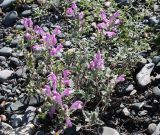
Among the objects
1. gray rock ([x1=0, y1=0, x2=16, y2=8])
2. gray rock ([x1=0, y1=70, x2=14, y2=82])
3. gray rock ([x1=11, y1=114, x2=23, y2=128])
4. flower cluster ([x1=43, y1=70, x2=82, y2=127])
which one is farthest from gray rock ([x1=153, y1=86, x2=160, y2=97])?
gray rock ([x1=0, y1=0, x2=16, y2=8])

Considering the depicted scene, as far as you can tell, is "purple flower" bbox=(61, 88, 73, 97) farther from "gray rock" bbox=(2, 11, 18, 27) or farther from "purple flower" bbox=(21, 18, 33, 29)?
"gray rock" bbox=(2, 11, 18, 27)

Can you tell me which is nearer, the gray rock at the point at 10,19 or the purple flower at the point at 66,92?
the purple flower at the point at 66,92

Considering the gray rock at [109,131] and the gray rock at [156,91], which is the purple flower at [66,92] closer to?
the gray rock at [109,131]

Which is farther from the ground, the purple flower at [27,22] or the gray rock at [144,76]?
the purple flower at [27,22]

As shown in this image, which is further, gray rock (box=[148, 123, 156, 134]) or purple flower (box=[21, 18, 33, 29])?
purple flower (box=[21, 18, 33, 29])

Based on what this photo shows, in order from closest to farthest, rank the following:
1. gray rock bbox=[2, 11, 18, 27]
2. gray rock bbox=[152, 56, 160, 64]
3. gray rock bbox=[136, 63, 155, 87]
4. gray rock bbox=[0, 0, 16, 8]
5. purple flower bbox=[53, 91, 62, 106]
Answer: purple flower bbox=[53, 91, 62, 106], gray rock bbox=[136, 63, 155, 87], gray rock bbox=[152, 56, 160, 64], gray rock bbox=[2, 11, 18, 27], gray rock bbox=[0, 0, 16, 8]

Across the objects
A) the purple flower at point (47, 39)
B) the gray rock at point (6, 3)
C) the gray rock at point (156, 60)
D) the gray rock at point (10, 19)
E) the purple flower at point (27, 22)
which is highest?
the purple flower at point (27, 22)

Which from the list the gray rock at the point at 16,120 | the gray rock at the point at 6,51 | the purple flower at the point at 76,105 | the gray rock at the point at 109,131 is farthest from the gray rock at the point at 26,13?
the gray rock at the point at 109,131

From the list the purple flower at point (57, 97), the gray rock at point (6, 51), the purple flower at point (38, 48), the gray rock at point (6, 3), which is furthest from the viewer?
the gray rock at point (6, 3)

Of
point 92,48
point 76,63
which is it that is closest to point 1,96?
point 76,63

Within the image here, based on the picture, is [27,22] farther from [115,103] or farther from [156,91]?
[156,91]
